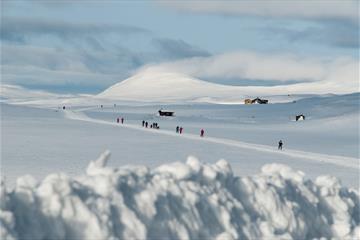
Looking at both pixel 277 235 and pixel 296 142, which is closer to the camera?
pixel 277 235

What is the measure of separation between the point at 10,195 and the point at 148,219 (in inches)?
72.4

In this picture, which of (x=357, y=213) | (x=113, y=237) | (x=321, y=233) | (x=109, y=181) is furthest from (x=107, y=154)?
(x=357, y=213)

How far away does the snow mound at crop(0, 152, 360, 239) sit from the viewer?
8.16 meters

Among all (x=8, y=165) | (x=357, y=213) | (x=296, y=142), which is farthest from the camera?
(x=296, y=142)

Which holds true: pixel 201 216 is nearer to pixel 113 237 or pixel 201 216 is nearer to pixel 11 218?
pixel 113 237

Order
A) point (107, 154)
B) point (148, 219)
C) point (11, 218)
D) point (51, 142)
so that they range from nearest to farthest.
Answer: point (11, 218), point (148, 219), point (107, 154), point (51, 142)

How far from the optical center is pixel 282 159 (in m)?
29.0

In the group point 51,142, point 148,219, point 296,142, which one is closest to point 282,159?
point 51,142

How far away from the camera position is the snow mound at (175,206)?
26.8 feet

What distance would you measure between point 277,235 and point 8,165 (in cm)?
1369

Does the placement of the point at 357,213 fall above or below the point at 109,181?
below

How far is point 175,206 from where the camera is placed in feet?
29.8

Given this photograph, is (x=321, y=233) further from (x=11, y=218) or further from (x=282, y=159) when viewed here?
(x=282, y=159)

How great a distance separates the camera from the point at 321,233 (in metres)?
10.5
